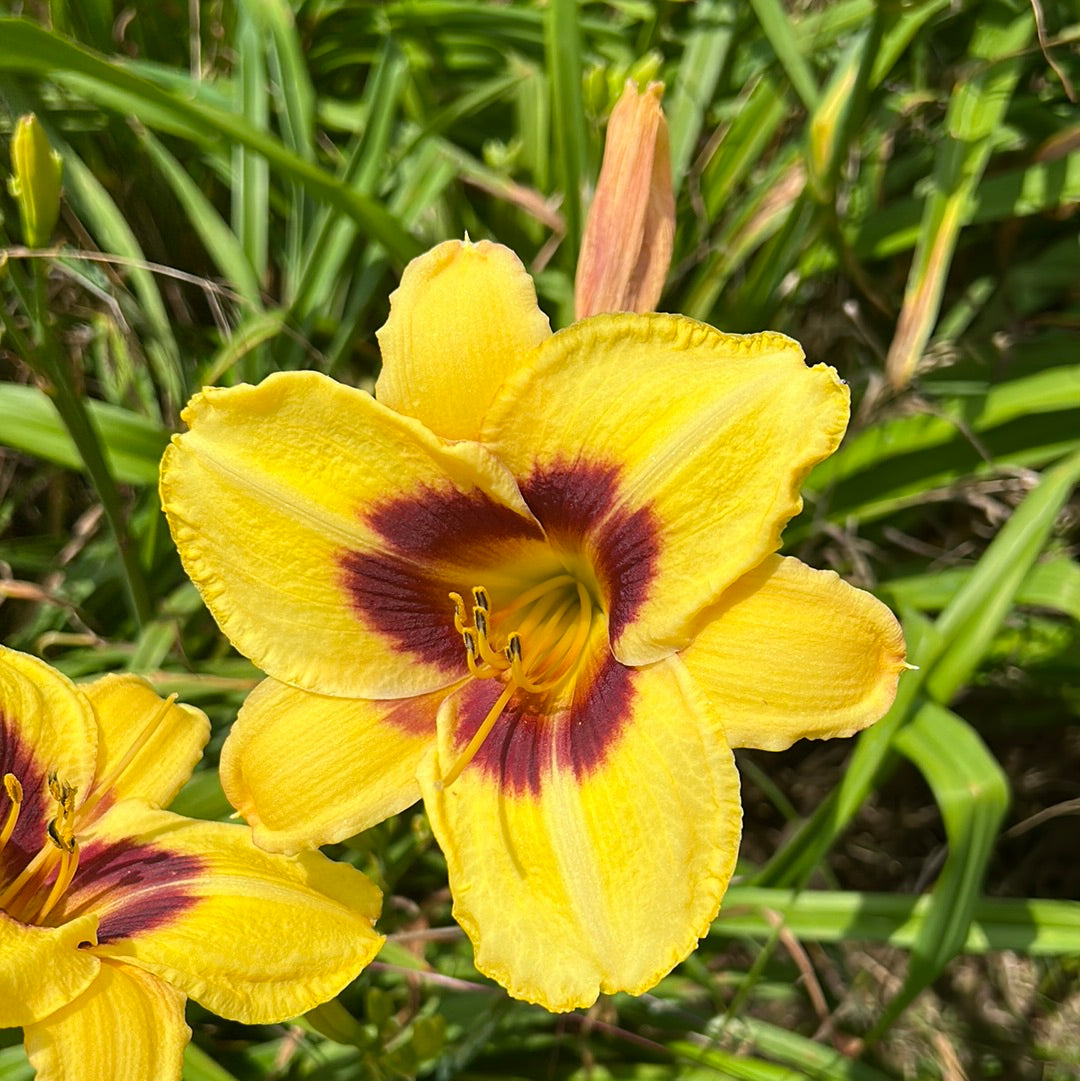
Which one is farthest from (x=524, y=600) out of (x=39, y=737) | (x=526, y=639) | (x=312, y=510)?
(x=39, y=737)

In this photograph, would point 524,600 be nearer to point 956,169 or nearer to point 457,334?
point 457,334

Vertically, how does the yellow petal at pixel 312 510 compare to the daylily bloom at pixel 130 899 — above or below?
above

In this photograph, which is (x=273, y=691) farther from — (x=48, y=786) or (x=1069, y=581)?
(x=1069, y=581)

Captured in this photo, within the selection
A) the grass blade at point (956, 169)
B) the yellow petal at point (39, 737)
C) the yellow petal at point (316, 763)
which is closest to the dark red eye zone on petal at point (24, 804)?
the yellow petal at point (39, 737)

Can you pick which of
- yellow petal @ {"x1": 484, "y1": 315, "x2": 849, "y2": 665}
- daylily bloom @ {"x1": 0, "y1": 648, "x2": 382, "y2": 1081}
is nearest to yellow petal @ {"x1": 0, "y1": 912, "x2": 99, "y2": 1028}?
daylily bloom @ {"x1": 0, "y1": 648, "x2": 382, "y2": 1081}

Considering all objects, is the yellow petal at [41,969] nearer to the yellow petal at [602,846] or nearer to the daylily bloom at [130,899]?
the daylily bloom at [130,899]

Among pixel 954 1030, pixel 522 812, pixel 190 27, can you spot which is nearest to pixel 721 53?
pixel 190 27

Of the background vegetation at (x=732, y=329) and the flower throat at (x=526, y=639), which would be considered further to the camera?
the background vegetation at (x=732, y=329)
